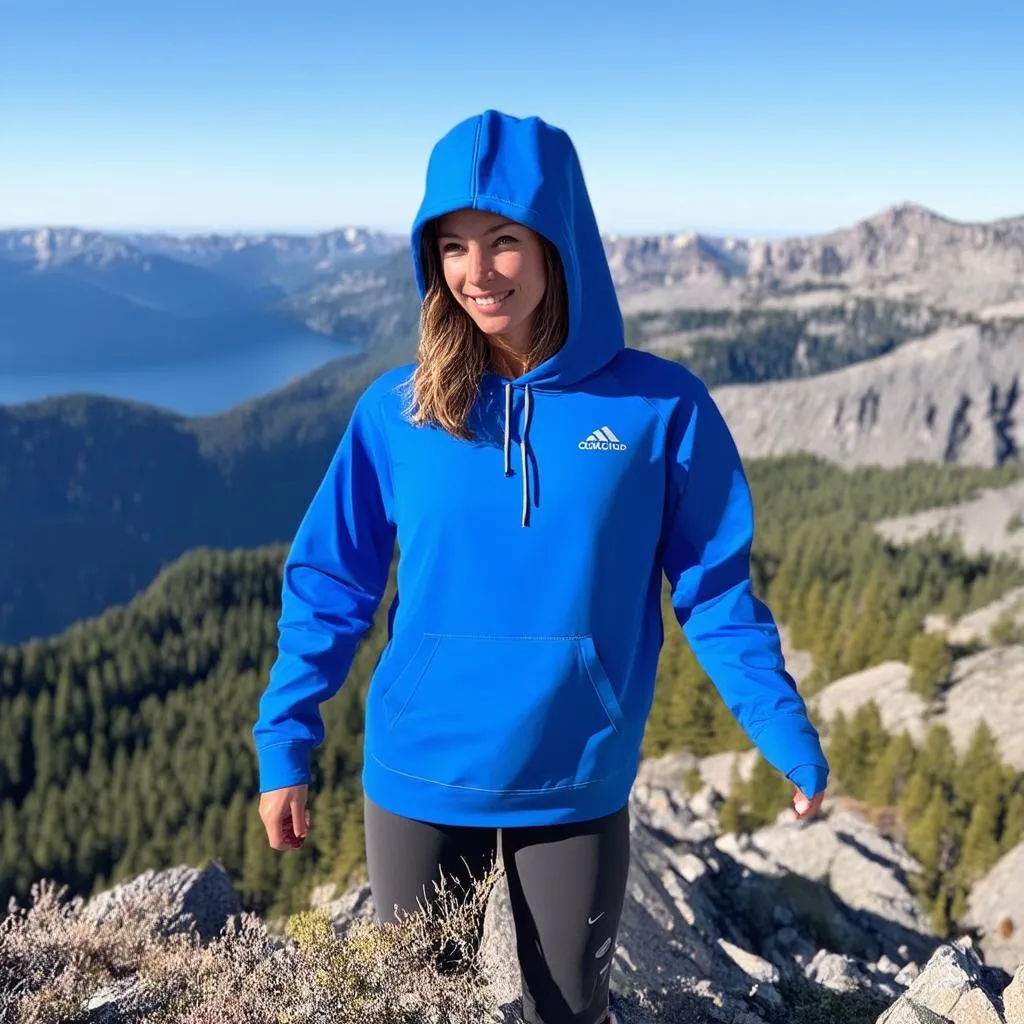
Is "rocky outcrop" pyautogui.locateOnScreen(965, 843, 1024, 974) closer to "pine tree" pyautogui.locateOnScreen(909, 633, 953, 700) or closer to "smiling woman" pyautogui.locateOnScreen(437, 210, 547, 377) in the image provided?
"pine tree" pyautogui.locateOnScreen(909, 633, 953, 700)

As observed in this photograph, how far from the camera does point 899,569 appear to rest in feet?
260

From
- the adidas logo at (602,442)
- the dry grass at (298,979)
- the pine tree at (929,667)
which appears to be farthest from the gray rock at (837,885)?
the pine tree at (929,667)

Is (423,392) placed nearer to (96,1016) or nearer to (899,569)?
(96,1016)

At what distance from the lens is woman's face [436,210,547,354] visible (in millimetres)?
3125

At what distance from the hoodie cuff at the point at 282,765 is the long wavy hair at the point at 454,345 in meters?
1.53

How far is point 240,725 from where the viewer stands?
64.0m

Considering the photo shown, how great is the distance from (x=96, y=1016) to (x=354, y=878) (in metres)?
28.4

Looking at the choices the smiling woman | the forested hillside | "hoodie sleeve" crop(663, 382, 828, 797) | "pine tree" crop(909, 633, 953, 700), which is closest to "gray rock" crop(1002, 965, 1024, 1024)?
"hoodie sleeve" crop(663, 382, 828, 797)

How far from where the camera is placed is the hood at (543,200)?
3031 millimetres

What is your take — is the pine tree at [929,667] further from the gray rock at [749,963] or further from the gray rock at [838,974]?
the gray rock at [838,974]

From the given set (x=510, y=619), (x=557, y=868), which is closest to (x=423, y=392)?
(x=510, y=619)

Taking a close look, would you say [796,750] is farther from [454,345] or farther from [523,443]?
[454,345]

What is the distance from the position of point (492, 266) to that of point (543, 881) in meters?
2.69

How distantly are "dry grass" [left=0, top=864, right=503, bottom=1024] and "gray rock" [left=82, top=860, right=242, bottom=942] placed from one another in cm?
225
